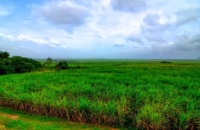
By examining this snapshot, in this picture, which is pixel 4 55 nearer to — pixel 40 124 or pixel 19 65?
pixel 19 65

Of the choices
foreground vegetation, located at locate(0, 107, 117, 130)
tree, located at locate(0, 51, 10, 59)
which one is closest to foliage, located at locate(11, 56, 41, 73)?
tree, located at locate(0, 51, 10, 59)

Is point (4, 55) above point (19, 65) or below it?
above

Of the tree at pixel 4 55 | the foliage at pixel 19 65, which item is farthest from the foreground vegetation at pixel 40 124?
the tree at pixel 4 55

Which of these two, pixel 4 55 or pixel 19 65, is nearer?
pixel 19 65

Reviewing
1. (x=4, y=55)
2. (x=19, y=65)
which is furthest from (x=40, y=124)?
(x=4, y=55)

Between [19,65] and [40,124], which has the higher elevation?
[19,65]

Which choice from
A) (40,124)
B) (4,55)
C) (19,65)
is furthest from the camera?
(4,55)

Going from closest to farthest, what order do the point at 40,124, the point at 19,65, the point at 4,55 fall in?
the point at 40,124, the point at 19,65, the point at 4,55

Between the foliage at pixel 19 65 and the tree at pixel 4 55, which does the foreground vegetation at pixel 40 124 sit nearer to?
the foliage at pixel 19 65

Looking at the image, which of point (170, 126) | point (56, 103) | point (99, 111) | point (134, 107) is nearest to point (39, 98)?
point (56, 103)

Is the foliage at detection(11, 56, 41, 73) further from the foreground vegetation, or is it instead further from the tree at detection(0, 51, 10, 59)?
the foreground vegetation

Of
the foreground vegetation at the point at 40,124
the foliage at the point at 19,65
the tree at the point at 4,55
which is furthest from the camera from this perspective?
the tree at the point at 4,55

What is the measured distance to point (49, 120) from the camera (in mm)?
6770

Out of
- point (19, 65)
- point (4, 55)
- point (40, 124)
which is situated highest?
point (4, 55)
